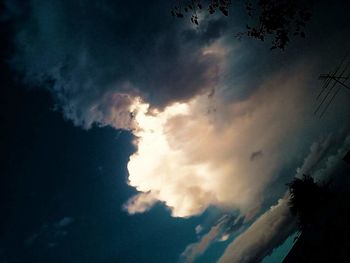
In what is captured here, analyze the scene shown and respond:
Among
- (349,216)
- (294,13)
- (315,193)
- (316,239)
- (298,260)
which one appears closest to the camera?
(294,13)

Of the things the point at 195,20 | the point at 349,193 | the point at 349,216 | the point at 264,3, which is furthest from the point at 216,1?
the point at 349,193

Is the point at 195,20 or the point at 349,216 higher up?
Result: the point at 195,20

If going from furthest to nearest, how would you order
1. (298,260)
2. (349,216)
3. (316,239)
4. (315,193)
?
(315,193) < (298,260) < (316,239) < (349,216)

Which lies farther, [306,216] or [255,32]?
[306,216]

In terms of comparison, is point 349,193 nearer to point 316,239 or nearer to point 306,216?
point 316,239

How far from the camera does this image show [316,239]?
2592 cm

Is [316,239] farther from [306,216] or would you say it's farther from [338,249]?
[306,216]

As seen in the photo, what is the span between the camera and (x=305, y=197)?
168 ft

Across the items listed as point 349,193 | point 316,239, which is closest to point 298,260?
point 316,239

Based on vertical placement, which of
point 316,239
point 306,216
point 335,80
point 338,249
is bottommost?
point 338,249

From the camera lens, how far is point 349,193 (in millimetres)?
26422

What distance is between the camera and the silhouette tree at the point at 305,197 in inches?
1982

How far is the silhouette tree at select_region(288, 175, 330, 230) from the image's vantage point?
50344 millimetres

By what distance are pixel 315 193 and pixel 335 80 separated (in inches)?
1252
